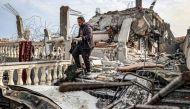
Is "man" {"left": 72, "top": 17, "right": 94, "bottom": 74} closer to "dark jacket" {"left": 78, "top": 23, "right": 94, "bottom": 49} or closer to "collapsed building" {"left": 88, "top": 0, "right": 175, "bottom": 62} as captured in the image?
"dark jacket" {"left": 78, "top": 23, "right": 94, "bottom": 49}

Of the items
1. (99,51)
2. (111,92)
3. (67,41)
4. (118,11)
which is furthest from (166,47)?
(111,92)

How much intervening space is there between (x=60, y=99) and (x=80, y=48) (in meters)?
4.13

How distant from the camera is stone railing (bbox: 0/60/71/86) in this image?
25.4 feet

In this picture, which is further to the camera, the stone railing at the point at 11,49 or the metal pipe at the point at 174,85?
the stone railing at the point at 11,49

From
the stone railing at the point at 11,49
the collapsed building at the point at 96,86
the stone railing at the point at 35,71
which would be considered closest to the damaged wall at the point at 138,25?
the collapsed building at the point at 96,86

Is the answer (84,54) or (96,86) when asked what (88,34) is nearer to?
(84,54)

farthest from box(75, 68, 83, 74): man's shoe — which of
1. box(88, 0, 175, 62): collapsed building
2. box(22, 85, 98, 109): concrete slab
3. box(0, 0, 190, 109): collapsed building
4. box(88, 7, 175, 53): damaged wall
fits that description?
box(88, 7, 175, 53): damaged wall

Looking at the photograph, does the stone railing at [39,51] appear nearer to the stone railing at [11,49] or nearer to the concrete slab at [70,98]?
the stone railing at [11,49]

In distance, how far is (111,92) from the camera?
588cm

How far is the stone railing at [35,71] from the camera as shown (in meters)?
7.74

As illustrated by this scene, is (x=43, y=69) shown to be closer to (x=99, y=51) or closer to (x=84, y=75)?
(x=84, y=75)

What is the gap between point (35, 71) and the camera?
345 inches

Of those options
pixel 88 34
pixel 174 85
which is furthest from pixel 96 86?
pixel 88 34

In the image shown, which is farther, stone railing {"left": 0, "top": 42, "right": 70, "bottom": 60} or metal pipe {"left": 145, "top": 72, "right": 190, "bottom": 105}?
stone railing {"left": 0, "top": 42, "right": 70, "bottom": 60}
